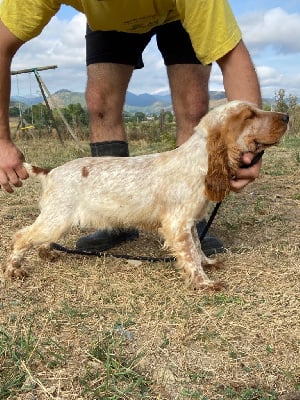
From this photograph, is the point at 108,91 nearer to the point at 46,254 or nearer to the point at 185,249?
the point at 46,254

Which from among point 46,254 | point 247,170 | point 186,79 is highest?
point 186,79

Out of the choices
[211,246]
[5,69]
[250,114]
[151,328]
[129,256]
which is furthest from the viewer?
[211,246]

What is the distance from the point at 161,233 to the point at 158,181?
38cm

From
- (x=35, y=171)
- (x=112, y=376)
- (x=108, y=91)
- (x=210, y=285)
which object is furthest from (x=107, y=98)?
(x=112, y=376)

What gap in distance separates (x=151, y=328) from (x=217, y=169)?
1.12 metres

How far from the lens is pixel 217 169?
126 inches

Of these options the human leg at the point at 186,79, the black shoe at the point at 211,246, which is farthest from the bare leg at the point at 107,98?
the black shoe at the point at 211,246

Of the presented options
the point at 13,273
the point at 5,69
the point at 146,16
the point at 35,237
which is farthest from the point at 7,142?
the point at 146,16

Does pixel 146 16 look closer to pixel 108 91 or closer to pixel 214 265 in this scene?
pixel 108 91

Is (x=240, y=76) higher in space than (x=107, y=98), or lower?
higher

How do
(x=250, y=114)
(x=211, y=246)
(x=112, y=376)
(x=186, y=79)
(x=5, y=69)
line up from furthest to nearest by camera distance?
(x=186, y=79) → (x=211, y=246) → (x=5, y=69) → (x=250, y=114) → (x=112, y=376)

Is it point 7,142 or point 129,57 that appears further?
point 129,57

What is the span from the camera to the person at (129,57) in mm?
3104

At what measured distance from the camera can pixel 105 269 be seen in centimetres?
365
